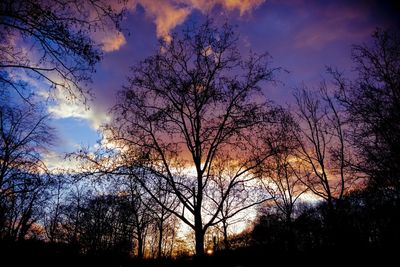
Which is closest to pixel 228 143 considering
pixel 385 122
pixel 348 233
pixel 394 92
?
pixel 385 122

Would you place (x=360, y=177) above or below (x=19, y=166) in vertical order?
below

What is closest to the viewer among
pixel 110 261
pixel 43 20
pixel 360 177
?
pixel 43 20

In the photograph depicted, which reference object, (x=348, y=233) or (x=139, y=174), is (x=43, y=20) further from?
(x=348, y=233)

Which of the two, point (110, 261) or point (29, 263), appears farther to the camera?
point (110, 261)

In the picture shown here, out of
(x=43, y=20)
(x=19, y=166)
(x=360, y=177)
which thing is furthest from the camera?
(x=19, y=166)

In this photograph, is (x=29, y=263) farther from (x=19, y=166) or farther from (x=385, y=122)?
(x=385, y=122)

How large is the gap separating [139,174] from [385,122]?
39.0 feet

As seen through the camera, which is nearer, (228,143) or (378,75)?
(228,143)

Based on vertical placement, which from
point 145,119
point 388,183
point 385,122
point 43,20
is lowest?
point 388,183

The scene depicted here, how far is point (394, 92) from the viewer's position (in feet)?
40.1

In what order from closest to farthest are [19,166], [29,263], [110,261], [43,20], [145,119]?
[43,20] < [145,119] < [29,263] < [19,166] < [110,261]

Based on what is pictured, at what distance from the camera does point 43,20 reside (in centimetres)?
453

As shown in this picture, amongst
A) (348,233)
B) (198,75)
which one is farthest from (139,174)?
(348,233)

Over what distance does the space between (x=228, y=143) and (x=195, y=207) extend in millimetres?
3337
